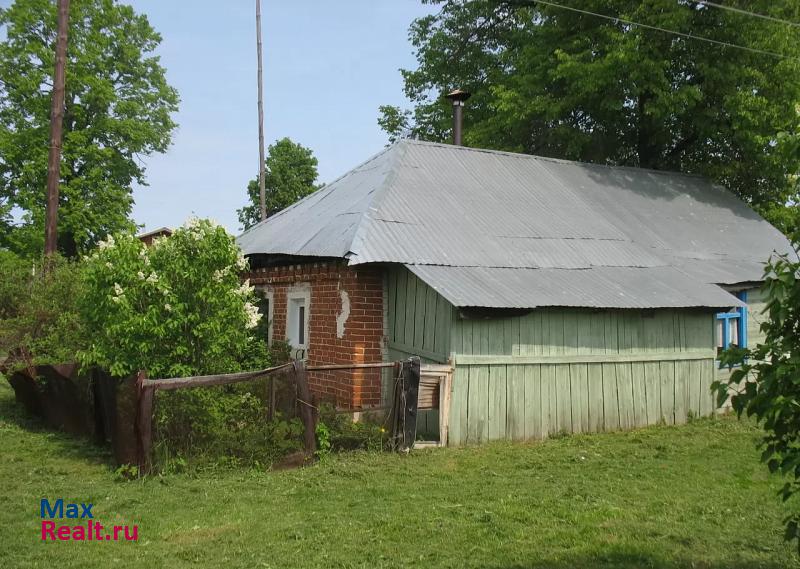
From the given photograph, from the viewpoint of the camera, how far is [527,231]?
1195 centimetres

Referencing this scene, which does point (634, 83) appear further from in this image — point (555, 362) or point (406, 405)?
point (406, 405)

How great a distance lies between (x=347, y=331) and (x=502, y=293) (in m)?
2.58

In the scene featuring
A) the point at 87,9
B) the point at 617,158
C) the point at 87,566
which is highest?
the point at 87,9

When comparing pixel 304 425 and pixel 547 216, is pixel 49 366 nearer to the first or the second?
pixel 304 425

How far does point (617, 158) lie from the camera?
883 inches

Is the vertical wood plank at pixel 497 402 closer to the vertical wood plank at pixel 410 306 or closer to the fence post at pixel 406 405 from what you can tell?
the fence post at pixel 406 405

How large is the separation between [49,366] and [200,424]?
3971mm

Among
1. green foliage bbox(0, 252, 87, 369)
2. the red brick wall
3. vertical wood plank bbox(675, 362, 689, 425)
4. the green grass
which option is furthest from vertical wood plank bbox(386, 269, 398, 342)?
green foliage bbox(0, 252, 87, 369)

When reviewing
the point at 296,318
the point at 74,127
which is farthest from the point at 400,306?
the point at 74,127

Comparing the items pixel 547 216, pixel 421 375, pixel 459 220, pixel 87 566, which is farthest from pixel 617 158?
pixel 87 566

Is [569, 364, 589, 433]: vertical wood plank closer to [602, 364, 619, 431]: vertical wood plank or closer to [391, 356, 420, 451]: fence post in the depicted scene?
[602, 364, 619, 431]: vertical wood plank

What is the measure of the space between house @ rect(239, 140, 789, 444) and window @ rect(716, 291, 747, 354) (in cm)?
3

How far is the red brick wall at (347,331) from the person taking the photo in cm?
1034

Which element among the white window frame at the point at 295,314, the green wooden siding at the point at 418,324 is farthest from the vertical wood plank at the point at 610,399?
the white window frame at the point at 295,314
